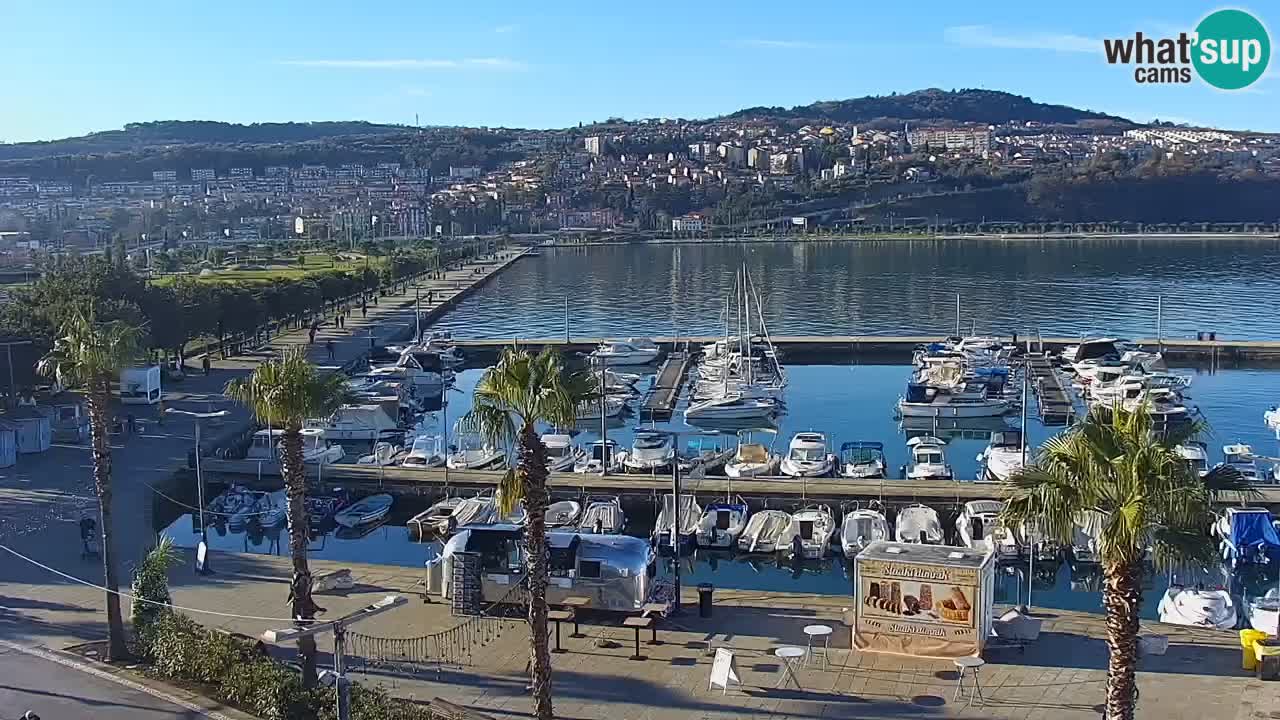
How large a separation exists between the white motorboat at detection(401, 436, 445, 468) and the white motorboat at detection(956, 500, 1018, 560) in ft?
31.6

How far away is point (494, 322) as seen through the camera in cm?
5656

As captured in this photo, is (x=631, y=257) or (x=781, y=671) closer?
(x=781, y=671)

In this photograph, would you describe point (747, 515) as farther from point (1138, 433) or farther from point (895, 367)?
point (895, 367)

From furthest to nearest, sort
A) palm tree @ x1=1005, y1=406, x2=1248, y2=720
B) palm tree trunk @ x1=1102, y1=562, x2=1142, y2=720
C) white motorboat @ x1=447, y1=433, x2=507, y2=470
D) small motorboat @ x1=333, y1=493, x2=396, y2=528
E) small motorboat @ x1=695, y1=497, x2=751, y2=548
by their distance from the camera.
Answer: white motorboat @ x1=447, y1=433, x2=507, y2=470 < small motorboat @ x1=333, y1=493, x2=396, y2=528 < small motorboat @ x1=695, y1=497, x2=751, y2=548 < palm tree trunk @ x1=1102, y1=562, x2=1142, y2=720 < palm tree @ x1=1005, y1=406, x2=1248, y2=720

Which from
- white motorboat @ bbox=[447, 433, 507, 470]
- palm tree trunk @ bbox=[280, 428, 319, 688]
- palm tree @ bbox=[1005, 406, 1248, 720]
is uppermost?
palm tree @ bbox=[1005, 406, 1248, 720]

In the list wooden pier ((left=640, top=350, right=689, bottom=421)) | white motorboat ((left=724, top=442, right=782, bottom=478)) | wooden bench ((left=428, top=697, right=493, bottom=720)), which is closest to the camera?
wooden bench ((left=428, top=697, right=493, bottom=720))

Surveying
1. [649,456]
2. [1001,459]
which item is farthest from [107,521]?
[1001,459]

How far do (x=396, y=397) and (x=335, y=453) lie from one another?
18.8ft

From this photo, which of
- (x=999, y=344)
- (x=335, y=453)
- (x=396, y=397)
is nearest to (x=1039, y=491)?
(x=335, y=453)

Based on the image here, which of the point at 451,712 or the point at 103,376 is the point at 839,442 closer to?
the point at 103,376

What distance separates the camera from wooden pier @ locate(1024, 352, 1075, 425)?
101ft

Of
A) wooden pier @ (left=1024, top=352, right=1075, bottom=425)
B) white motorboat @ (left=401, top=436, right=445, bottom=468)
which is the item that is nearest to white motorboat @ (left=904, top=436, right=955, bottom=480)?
wooden pier @ (left=1024, top=352, right=1075, bottom=425)

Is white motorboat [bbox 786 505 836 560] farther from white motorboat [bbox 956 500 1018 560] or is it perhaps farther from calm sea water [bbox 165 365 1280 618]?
white motorboat [bbox 956 500 1018 560]

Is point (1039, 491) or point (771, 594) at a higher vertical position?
point (1039, 491)
